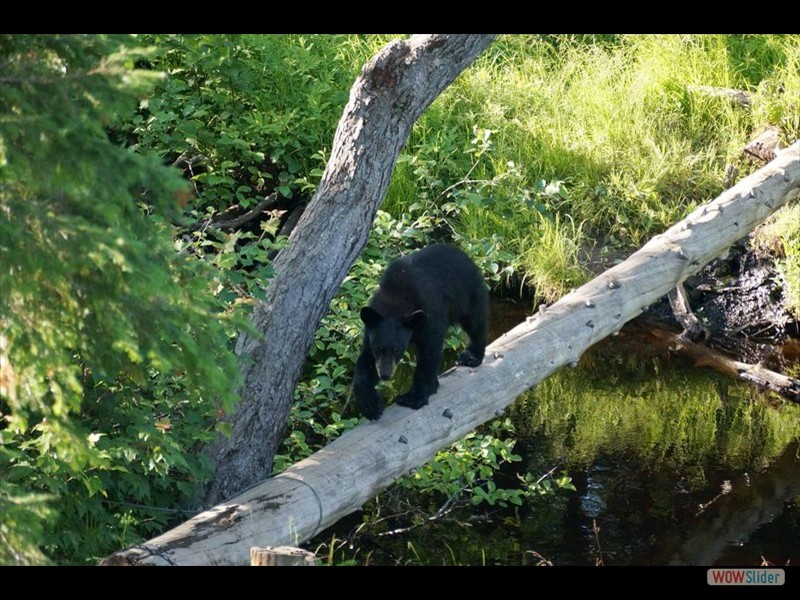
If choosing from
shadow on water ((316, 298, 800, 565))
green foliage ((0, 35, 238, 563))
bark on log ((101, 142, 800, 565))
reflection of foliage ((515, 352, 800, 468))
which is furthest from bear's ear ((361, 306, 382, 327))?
reflection of foliage ((515, 352, 800, 468))

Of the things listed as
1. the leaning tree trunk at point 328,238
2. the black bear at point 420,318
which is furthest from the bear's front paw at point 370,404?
A: the leaning tree trunk at point 328,238

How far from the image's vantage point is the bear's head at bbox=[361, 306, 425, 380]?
5742 mm

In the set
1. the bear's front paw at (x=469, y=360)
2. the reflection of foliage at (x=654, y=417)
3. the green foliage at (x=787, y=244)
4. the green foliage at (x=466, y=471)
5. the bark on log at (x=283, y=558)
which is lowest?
the bark on log at (x=283, y=558)

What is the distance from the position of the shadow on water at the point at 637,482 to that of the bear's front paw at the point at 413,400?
101cm

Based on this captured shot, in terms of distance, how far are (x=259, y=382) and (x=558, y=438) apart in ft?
10.8

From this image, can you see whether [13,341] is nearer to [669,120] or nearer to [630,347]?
[630,347]

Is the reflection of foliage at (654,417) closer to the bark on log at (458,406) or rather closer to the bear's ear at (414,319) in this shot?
the bark on log at (458,406)

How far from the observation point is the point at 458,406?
557 centimetres

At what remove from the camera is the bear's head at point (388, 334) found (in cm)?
574

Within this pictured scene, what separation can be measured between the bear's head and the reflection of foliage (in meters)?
2.44

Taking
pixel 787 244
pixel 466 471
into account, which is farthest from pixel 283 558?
pixel 787 244

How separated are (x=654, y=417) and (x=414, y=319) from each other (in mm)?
3363
